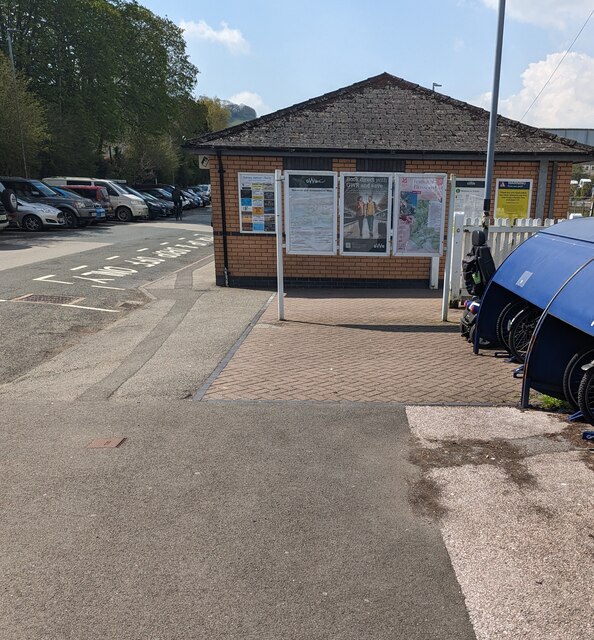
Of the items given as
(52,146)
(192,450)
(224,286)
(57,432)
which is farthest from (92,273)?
(52,146)

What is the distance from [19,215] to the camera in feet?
71.5

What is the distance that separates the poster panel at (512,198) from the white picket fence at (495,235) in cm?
243

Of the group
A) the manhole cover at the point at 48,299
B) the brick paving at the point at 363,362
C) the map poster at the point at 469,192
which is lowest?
the brick paving at the point at 363,362

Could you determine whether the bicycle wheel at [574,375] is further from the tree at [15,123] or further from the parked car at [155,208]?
the parked car at [155,208]

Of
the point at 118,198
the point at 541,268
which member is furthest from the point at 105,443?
the point at 118,198

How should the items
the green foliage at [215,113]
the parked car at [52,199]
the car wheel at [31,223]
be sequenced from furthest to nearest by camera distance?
the green foliage at [215,113] → the parked car at [52,199] → the car wheel at [31,223]

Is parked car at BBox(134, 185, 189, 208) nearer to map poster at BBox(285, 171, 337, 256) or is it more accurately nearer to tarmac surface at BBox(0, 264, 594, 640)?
map poster at BBox(285, 171, 337, 256)

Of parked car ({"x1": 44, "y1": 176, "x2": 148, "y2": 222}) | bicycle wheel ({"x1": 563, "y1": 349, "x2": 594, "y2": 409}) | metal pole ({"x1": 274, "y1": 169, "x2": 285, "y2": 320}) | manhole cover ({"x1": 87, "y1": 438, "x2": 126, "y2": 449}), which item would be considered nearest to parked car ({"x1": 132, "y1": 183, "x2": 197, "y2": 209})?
parked car ({"x1": 44, "y1": 176, "x2": 148, "y2": 222})

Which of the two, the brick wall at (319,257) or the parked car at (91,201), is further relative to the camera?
the parked car at (91,201)

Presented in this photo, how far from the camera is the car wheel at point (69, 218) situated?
935 inches

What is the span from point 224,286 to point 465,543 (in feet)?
29.1

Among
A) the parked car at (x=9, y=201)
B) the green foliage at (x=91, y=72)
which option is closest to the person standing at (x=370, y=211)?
the parked car at (x=9, y=201)

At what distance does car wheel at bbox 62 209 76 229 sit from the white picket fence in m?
20.0

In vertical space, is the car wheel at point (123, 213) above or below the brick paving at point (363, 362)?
above
